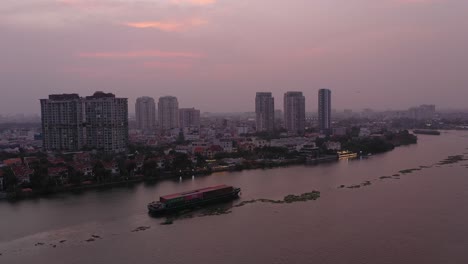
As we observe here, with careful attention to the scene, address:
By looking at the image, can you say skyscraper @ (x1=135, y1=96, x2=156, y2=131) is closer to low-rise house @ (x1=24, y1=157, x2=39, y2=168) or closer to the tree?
low-rise house @ (x1=24, y1=157, x2=39, y2=168)

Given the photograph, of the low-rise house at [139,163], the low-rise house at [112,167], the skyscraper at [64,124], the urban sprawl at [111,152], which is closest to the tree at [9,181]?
the urban sprawl at [111,152]

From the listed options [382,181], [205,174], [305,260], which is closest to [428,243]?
[305,260]

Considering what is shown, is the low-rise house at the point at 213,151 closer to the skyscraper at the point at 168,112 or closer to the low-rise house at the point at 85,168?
the low-rise house at the point at 85,168

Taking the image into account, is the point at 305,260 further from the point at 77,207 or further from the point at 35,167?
the point at 35,167

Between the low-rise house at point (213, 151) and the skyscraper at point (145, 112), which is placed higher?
the skyscraper at point (145, 112)

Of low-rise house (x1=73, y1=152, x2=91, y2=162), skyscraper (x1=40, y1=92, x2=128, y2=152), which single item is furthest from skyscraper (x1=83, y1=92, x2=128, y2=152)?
low-rise house (x1=73, y1=152, x2=91, y2=162)
